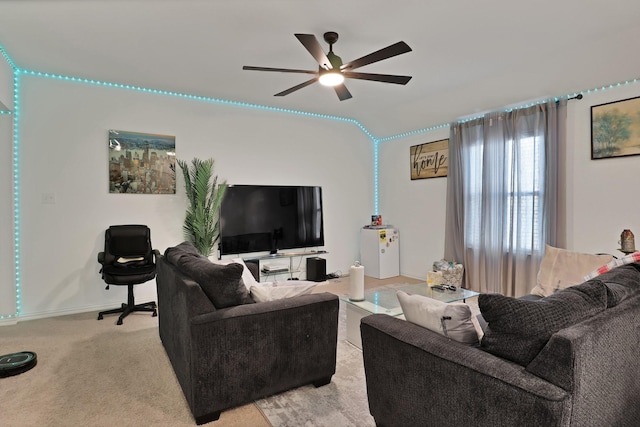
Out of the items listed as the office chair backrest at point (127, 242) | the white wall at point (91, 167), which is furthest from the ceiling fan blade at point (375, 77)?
the office chair backrest at point (127, 242)

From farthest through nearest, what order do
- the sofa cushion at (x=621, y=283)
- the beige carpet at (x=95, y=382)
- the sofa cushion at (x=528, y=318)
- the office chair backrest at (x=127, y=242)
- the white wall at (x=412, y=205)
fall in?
1. the white wall at (x=412, y=205)
2. the office chair backrest at (x=127, y=242)
3. the beige carpet at (x=95, y=382)
4. the sofa cushion at (x=621, y=283)
5. the sofa cushion at (x=528, y=318)

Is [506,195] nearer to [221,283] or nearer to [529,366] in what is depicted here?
[529,366]

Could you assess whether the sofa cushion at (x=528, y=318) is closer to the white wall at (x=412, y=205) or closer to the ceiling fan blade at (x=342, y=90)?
the ceiling fan blade at (x=342, y=90)

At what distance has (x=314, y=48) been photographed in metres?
2.57

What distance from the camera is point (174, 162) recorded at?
456cm

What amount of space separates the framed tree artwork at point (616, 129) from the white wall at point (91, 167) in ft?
12.5

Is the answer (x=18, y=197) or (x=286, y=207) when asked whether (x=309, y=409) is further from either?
(x=18, y=197)

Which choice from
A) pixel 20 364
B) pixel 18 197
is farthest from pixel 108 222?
pixel 20 364

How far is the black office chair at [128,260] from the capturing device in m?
3.67

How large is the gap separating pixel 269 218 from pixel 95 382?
2970 mm

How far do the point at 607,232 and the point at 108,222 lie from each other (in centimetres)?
546

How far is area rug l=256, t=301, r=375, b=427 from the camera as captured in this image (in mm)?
1979

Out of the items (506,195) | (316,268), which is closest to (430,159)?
(506,195)

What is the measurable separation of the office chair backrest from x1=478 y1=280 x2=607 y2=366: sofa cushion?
3769 mm
